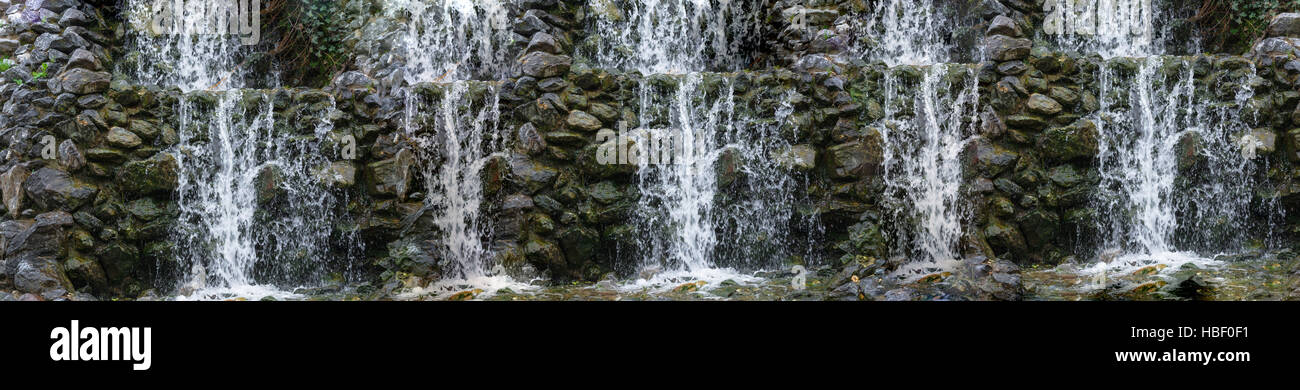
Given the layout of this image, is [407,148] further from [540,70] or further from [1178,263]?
[1178,263]

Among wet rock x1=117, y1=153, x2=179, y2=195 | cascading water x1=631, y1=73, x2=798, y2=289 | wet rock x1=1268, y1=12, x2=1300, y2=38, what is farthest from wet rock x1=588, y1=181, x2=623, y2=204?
wet rock x1=1268, y1=12, x2=1300, y2=38

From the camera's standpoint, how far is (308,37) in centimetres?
998

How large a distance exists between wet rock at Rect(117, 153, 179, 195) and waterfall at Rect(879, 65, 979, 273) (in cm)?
629

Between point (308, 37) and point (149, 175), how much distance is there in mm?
2445

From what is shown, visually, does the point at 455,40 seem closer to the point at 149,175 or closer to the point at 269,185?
the point at 269,185

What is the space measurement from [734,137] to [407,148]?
2.82 m

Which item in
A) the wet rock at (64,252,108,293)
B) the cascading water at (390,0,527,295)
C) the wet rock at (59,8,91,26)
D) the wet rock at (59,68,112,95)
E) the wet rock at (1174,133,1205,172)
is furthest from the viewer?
the wet rock at (59,8,91,26)

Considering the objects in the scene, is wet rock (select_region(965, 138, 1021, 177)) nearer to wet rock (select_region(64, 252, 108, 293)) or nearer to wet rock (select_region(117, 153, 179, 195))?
wet rock (select_region(117, 153, 179, 195))

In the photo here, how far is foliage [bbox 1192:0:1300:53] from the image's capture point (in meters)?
9.15

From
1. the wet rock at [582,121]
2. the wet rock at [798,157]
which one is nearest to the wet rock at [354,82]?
the wet rock at [582,121]

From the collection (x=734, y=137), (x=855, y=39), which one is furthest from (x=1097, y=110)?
(x=734, y=137)

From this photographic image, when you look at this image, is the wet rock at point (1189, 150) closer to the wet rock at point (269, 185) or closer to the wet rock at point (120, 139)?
the wet rock at point (269, 185)

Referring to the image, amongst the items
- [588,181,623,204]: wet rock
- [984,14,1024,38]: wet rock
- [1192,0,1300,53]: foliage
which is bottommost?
[588,181,623,204]: wet rock

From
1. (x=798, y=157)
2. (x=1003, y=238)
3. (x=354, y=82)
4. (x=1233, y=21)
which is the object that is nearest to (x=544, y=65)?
(x=354, y=82)
